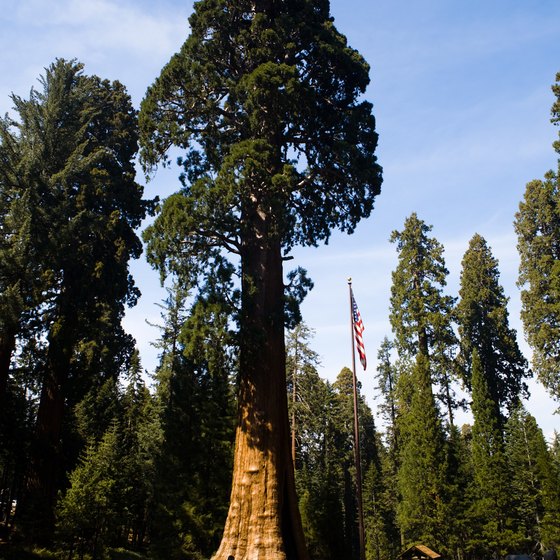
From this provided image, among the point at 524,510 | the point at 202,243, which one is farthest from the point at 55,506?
the point at 524,510

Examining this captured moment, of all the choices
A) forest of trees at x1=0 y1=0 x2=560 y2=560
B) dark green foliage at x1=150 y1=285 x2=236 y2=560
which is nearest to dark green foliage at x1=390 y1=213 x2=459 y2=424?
forest of trees at x1=0 y1=0 x2=560 y2=560

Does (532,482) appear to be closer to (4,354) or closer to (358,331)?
(358,331)

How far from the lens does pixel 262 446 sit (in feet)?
40.4

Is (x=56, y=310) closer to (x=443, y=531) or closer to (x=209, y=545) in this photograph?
(x=209, y=545)

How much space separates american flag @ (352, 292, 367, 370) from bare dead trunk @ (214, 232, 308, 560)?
5.43 metres

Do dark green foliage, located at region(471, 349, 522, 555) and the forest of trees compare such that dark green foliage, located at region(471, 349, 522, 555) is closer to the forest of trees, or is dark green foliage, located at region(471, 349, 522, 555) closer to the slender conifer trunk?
the forest of trees

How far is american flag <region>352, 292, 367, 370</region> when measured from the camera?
18170 millimetres

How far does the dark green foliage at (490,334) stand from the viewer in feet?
130

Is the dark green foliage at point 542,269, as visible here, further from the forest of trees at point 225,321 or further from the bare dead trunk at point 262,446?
the bare dead trunk at point 262,446

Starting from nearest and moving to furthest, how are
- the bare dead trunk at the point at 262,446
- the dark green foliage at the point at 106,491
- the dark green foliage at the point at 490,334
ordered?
1. the bare dead trunk at the point at 262,446
2. the dark green foliage at the point at 106,491
3. the dark green foliage at the point at 490,334

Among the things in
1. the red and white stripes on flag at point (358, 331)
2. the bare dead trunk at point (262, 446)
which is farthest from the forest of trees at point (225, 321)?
the red and white stripes on flag at point (358, 331)

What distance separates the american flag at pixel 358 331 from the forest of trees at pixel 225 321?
411 cm

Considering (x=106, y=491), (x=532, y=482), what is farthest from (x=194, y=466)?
(x=532, y=482)

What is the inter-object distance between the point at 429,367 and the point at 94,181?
21856 mm
